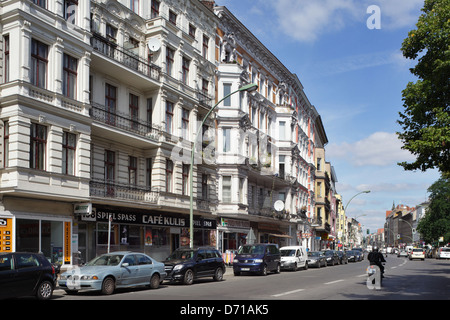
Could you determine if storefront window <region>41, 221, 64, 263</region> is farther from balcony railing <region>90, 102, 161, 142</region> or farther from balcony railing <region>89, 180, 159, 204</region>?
balcony railing <region>90, 102, 161, 142</region>

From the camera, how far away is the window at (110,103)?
977 inches

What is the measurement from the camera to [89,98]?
77.9ft

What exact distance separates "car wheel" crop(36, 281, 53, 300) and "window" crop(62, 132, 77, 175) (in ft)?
24.5

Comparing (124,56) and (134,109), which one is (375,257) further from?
(124,56)

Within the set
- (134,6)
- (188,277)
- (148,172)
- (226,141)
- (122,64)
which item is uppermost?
(134,6)

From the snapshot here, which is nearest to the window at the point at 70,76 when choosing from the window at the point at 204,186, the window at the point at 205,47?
the window at the point at 205,47

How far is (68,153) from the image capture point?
70.5 feet

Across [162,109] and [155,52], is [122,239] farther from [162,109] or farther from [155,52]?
[155,52]

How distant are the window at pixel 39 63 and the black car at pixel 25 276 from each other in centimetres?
827

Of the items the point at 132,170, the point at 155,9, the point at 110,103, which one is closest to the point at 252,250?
the point at 132,170

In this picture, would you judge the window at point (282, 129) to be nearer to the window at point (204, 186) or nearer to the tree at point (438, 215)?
the window at point (204, 186)

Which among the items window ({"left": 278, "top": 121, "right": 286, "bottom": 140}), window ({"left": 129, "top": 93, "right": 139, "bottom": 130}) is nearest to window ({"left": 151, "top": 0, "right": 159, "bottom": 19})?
window ({"left": 129, "top": 93, "right": 139, "bottom": 130})

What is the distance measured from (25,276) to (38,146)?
7.56m
